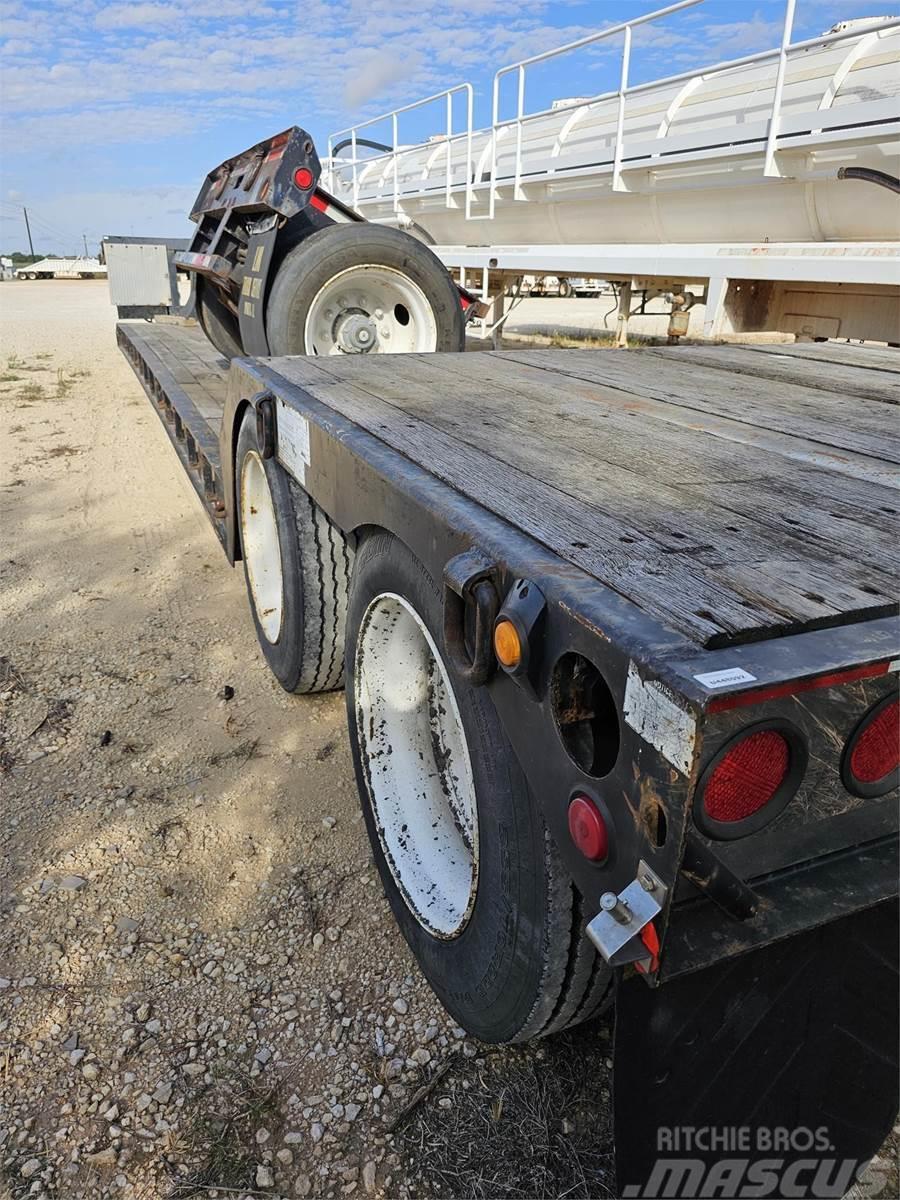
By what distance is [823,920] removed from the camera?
1.11 meters

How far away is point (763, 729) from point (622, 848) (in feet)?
0.80

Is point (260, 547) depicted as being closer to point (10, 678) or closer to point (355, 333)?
point (10, 678)

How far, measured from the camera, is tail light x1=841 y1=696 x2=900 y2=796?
1.07 metres

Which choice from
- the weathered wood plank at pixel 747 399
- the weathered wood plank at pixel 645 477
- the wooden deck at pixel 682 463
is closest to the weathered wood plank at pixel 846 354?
the wooden deck at pixel 682 463

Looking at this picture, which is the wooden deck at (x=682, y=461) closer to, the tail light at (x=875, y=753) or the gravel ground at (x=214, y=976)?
the tail light at (x=875, y=753)

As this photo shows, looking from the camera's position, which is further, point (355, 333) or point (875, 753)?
point (355, 333)

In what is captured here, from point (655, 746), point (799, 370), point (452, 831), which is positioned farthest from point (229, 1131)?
point (799, 370)

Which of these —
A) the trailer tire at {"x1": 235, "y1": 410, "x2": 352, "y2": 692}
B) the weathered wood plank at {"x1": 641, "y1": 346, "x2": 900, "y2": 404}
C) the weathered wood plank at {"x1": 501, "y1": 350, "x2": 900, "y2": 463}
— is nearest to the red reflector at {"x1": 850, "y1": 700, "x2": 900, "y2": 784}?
the weathered wood plank at {"x1": 501, "y1": 350, "x2": 900, "y2": 463}

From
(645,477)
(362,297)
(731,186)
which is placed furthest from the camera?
(731,186)

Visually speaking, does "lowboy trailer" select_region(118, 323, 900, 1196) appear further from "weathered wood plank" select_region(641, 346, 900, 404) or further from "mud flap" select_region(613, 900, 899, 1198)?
"weathered wood plank" select_region(641, 346, 900, 404)

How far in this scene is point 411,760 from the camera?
2.28m

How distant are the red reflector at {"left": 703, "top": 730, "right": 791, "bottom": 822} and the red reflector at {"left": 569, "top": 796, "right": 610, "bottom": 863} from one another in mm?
150

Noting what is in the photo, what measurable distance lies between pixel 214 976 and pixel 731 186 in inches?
265

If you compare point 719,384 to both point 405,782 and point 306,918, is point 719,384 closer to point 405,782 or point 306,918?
point 405,782
